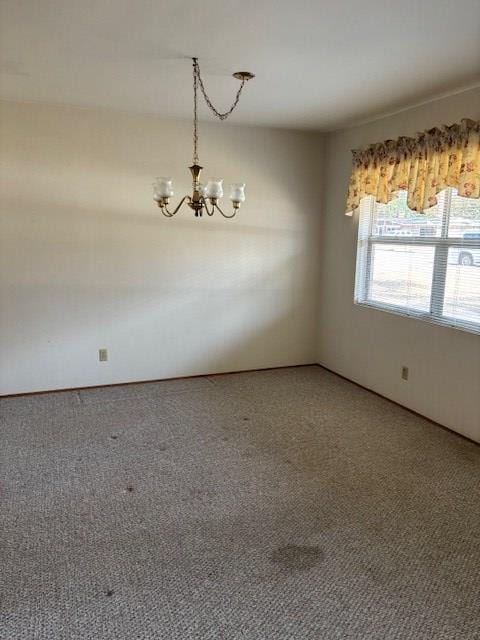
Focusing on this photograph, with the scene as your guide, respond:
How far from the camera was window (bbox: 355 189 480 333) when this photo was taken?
133 inches

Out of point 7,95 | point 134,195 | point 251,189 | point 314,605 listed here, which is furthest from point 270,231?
point 314,605

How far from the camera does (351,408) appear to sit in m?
4.05

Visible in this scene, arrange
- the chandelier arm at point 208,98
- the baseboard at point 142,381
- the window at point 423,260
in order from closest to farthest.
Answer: the chandelier arm at point 208,98, the window at point 423,260, the baseboard at point 142,381

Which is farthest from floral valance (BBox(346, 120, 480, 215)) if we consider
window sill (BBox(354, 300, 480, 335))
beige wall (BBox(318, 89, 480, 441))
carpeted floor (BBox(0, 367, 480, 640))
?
carpeted floor (BBox(0, 367, 480, 640))

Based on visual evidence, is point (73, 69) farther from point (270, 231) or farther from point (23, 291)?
point (270, 231)

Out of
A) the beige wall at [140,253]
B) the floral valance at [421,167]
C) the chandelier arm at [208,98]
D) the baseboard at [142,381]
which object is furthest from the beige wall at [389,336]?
the chandelier arm at [208,98]

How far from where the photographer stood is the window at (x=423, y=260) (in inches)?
133

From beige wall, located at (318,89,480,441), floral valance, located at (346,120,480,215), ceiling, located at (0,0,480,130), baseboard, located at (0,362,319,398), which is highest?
ceiling, located at (0,0,480,130)

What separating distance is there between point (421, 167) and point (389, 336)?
1435 millimetres

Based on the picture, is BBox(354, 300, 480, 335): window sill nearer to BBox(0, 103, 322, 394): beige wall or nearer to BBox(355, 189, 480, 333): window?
BBox(355, 189, 480, 333): window

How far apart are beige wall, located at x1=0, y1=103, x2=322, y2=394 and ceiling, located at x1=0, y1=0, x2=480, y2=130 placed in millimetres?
475

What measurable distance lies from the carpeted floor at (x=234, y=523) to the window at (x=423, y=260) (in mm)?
943

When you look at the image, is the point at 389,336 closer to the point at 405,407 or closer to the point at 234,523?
the point at 405,407

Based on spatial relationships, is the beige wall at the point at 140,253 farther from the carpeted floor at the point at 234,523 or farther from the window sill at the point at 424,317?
the window sill at the point at 424,317
